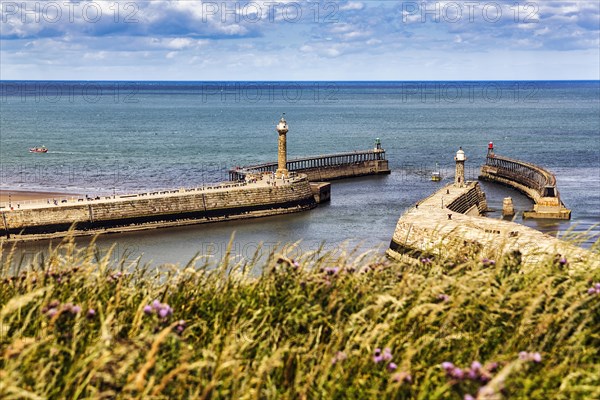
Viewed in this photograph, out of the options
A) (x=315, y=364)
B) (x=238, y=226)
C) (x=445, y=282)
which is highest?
(x=445, y=282)

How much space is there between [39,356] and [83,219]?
47.5m

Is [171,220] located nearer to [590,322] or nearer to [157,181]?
[157,181]

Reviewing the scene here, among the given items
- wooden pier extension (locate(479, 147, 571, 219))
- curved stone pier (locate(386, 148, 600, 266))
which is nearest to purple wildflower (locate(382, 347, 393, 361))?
curved stone pier (locate(386, 148, 600, 266))

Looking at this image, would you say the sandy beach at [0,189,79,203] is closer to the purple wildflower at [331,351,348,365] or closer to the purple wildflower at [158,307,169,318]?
the purple wildflower at [158,307,169,318]

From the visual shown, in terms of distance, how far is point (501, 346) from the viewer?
9.52 m

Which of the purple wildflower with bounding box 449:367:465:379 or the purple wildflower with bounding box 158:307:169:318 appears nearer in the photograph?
the purple wildflower with bounding box 449:367:465:379

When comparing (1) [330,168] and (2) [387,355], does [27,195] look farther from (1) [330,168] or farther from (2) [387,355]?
(2) [387,355]

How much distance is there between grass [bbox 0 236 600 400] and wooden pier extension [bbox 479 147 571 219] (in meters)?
49.6

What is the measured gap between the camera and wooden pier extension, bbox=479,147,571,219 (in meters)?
59.4

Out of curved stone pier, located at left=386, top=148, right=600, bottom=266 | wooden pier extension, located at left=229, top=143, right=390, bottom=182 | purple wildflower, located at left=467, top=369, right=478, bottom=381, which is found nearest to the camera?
purple wildflower, located at left=467, top=369, right=478, bottom=381

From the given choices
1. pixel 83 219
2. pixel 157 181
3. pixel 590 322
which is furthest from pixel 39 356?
pixel 157 181

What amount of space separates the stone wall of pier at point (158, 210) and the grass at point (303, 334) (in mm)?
40660

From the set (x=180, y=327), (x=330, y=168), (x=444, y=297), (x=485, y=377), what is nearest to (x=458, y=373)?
(x=485, y=377)

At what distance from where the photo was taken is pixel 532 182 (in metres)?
76.1
